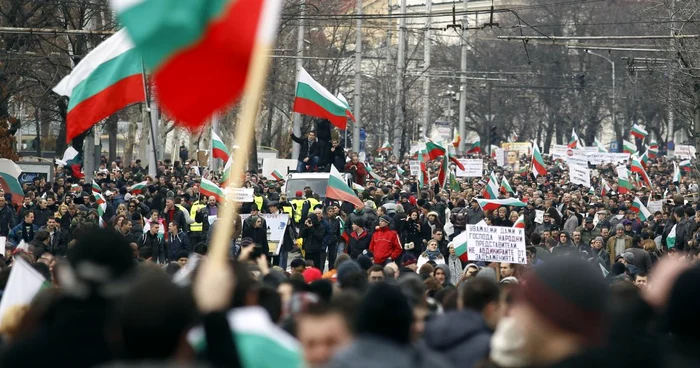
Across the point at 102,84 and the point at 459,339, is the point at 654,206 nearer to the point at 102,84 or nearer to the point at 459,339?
the point at 102,84

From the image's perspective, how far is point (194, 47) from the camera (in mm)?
5840

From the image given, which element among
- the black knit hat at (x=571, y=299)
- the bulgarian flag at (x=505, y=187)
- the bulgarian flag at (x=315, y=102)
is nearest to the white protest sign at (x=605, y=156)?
the bulgarian flag at (x=505, y=187)

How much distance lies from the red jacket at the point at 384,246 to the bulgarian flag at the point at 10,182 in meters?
7.75

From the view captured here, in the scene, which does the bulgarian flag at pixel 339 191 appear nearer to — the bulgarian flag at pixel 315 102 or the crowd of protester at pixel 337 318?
the bulgarian flag at pixel 315 102

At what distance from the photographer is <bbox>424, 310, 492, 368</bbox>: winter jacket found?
6.49 m

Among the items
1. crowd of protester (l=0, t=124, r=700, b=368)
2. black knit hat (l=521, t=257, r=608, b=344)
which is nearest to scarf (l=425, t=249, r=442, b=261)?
crowd of protester (l=0, t=124, r=700, b=368)

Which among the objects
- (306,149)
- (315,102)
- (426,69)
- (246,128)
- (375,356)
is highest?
(426,69)

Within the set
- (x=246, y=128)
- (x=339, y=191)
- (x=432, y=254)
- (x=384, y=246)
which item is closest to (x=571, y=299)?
(x=246, y=128)

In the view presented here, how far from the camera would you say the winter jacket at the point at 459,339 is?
21.3 ft

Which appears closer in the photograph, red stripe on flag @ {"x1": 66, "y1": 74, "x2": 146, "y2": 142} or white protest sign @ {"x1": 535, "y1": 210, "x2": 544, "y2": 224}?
red stripe on flag @ {"x1": 66, "y1": 74, "x2": 146, "y2": 142}

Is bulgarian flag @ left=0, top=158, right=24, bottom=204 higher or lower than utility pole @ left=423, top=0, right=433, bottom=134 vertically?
lower

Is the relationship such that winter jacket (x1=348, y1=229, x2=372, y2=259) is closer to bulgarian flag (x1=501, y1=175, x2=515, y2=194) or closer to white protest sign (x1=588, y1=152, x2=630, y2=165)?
bulgarian flag (x1=501, y1=175, x2=515, y2=194)

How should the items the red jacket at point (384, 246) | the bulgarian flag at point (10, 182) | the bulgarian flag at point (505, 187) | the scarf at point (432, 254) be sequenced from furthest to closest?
the bulgarian flag at point (505, 187), the bulgarian flag at point (10, 182), the red jacket at point (384, 246), the scarf at point (432, 254)

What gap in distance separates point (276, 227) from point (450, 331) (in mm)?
17841
